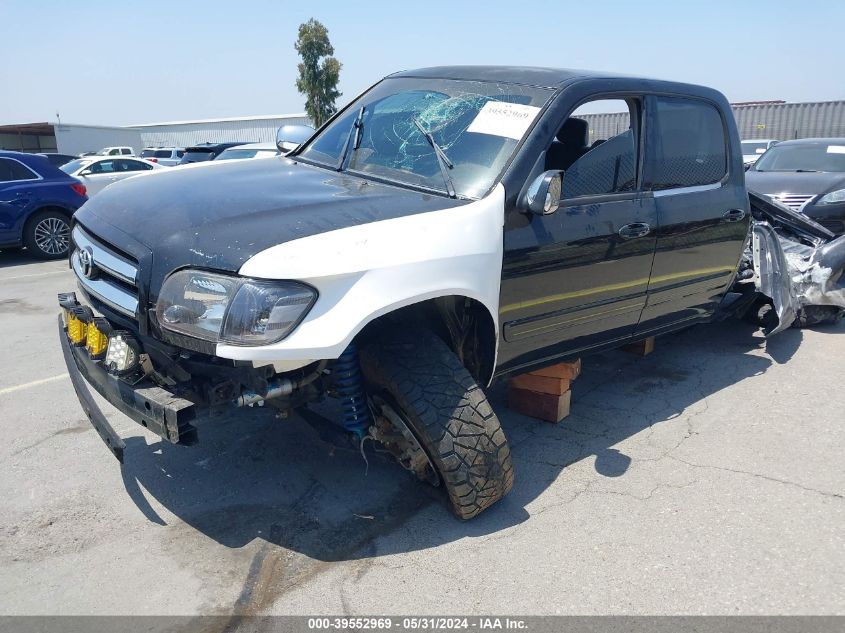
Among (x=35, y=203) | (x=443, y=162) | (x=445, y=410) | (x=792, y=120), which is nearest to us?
(x=445, y=410)

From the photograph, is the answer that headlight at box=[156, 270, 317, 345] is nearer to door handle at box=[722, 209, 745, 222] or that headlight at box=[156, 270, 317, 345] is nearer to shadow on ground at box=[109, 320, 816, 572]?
shadow on ground at box=[109, 320, 816, 572]

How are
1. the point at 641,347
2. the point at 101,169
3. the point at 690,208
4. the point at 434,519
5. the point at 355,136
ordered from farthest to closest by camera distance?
the point at 101,169 < the point at 641,347 < the point at 690,208 < the point at 355,136 < the point at 434,519

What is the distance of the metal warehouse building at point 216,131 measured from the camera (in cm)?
3797

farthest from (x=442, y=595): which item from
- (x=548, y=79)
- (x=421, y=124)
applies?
(x=548, y=79)

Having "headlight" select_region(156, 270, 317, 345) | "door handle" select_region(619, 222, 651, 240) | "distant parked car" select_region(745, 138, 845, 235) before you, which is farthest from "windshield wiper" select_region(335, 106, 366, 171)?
"distant parked car" select_region(745, 138, 845, 235)

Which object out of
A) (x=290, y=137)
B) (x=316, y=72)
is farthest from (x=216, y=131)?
(x=290, y=137)

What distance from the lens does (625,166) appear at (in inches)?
140

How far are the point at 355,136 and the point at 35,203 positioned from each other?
7791 millimetres

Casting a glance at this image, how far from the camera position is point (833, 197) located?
7.41 meters

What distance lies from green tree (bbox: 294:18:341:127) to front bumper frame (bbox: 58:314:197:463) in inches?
1151

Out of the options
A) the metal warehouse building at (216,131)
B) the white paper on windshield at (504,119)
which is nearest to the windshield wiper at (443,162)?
the white paper on windshield at (504,119)

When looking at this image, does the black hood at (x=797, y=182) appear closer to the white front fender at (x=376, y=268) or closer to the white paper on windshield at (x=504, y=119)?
the white paper on windshield at (x=504, y=119)

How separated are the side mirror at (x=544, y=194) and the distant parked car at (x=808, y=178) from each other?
493cm

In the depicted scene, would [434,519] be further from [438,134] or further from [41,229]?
[41,229]
